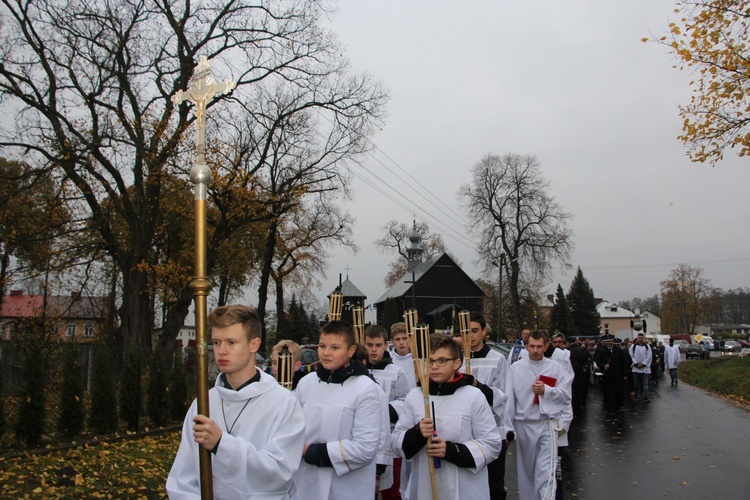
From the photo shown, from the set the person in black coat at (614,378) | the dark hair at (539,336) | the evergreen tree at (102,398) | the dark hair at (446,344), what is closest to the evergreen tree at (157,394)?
the evergreen tree at (102,398)

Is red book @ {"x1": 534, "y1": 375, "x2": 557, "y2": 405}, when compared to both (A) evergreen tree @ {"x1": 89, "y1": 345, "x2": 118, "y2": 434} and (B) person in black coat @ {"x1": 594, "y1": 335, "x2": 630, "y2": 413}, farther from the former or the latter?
(B) person in black coat @ {"x1": 594, "y1": 335, "x2": 630, "y2": 413}

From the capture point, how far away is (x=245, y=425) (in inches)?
130

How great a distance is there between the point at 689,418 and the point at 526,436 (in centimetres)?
1055

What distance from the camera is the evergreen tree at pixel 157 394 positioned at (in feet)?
44.3

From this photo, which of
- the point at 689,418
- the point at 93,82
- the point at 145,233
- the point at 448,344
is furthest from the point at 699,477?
the point at 93,82

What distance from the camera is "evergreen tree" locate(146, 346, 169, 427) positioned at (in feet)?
44.3

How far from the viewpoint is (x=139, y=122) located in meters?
21.1

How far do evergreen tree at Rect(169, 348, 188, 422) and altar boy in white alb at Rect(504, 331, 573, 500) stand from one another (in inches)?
345

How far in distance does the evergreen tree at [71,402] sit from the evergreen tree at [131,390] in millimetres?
1385

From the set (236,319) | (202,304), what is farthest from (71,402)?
(202,304)

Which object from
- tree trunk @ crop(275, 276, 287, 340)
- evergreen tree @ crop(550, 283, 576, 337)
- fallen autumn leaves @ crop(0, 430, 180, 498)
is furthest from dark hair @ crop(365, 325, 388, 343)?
evergreen tree @ crop(550, 283, 576, 337)

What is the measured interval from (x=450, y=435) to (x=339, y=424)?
871mm

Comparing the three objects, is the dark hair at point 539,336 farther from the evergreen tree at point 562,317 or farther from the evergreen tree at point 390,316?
the evergreen tree at point 562,317

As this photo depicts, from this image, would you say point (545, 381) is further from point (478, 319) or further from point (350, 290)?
point (350, 290)
